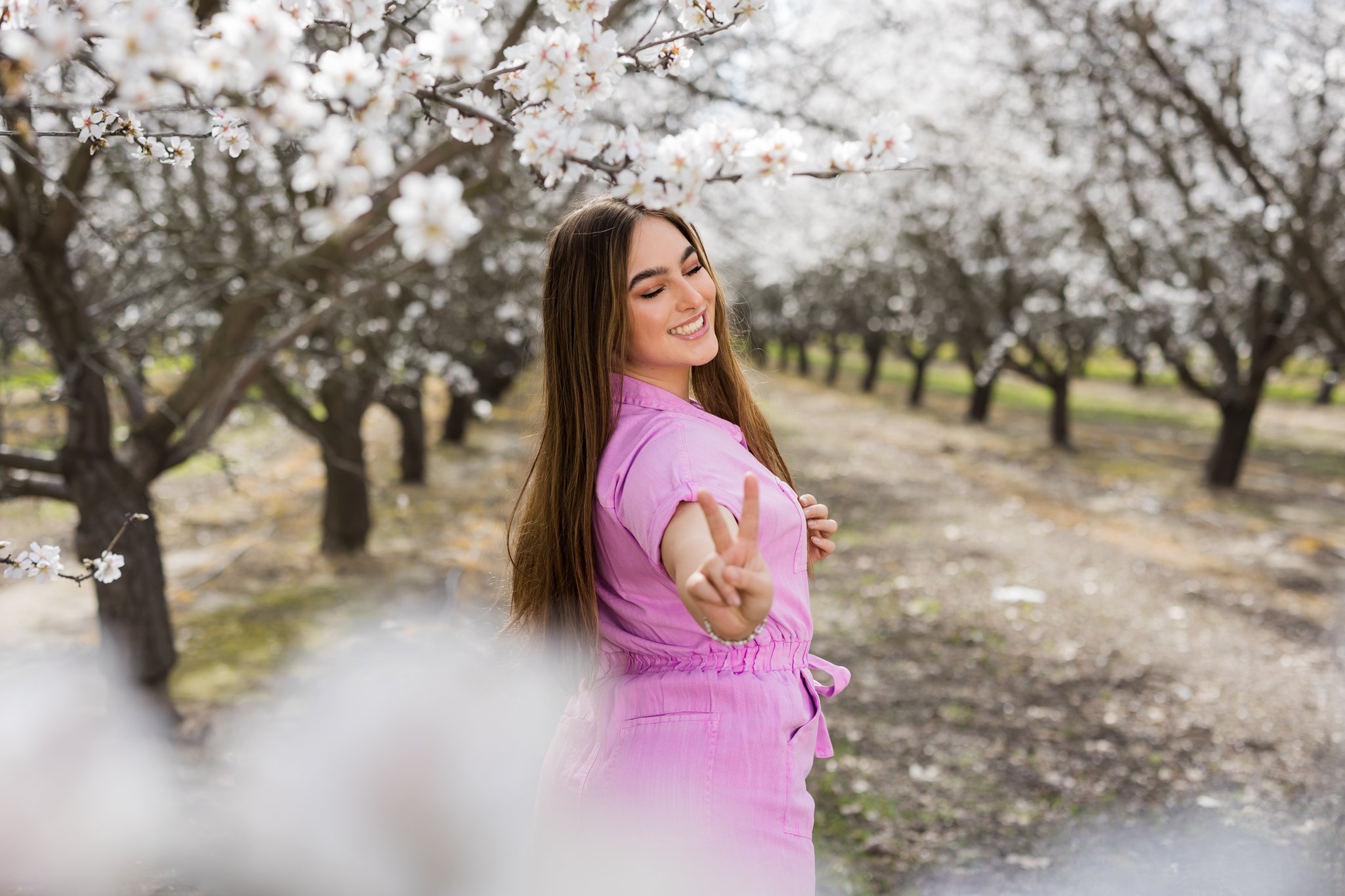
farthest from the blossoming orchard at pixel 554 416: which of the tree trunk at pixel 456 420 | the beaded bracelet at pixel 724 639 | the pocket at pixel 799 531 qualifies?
the tree trunk at pixel 456 420

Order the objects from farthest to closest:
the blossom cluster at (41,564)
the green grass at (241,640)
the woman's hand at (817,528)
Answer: the green grass at (241,640) < the woman's hand at (817,528) < the blossom cluster at (41,564)

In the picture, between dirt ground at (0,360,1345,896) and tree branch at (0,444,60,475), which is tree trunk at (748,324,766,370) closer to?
dirt ground at (0,360,1345,896)

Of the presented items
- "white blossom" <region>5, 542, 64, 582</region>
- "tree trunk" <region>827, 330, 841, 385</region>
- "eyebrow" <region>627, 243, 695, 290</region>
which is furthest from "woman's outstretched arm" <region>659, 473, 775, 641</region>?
"tree trunk" <region>827, 330, 841, 385</region>

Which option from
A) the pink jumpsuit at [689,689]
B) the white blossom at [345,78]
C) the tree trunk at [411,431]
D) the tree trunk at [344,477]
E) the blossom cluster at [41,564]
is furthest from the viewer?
the tree trunk at [411,431]

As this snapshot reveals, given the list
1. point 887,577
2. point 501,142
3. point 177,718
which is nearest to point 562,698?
point 177,718

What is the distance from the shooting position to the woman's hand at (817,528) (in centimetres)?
201

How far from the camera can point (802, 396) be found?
80.4 ft

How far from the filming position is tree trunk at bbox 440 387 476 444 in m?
13.6

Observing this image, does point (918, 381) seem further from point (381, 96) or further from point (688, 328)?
point (381, 96)

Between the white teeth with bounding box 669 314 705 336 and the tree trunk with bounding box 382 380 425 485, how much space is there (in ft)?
25.8

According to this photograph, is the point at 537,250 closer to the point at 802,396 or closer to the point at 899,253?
the point at 899,253

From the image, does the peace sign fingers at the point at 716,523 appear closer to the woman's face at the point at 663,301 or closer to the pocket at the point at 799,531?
the pocket at the point at 799,531

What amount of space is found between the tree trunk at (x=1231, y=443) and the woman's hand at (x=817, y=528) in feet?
36.6

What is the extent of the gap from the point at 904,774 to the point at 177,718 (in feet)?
11.8
